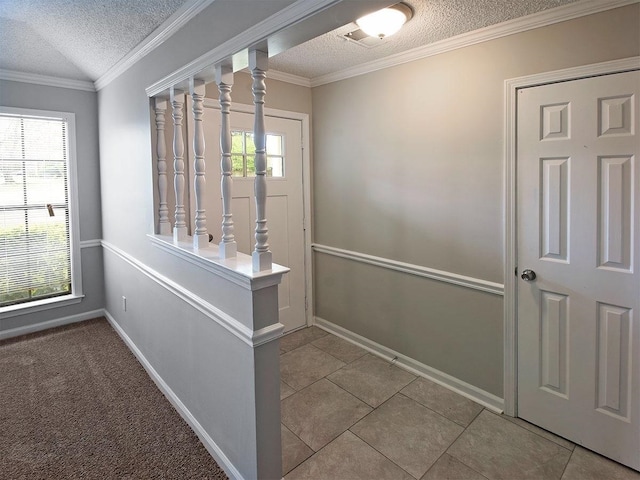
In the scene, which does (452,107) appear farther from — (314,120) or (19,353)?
(19,353)

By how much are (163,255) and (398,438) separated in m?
1.77

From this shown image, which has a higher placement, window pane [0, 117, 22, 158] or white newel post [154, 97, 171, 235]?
window pane [0, 117, 22, 158]

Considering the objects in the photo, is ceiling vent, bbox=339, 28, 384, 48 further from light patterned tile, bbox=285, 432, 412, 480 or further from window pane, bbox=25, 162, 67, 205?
window pane, bbox=25, 162, 67, 205

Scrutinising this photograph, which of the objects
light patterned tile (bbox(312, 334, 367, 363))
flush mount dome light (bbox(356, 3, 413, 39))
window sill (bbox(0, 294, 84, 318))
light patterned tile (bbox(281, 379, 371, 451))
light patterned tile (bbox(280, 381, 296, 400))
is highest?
flush mount dome light (bbox(356, 3, 413, 39))

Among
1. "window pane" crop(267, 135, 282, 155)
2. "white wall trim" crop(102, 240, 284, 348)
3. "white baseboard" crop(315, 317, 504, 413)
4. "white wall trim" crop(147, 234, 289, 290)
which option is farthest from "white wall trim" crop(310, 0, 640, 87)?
"white baseboard" crop(315, 317, 504, 413)

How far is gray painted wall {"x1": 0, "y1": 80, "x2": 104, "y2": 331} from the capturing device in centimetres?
327

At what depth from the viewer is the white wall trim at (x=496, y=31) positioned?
1799mm

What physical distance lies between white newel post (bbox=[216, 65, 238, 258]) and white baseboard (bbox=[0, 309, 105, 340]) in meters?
2.76

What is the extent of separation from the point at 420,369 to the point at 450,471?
929 mm

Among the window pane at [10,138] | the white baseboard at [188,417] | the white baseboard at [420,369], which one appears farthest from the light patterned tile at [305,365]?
the window pane at [10,138]

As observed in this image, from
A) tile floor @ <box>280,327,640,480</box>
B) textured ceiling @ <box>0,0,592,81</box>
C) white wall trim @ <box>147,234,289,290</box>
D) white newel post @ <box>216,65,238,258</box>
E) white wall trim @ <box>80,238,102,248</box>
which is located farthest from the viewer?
white wall trim @ <box>80,238,102,248</box>

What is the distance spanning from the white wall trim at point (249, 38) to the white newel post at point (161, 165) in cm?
26

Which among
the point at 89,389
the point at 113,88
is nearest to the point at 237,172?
the point at 113,88

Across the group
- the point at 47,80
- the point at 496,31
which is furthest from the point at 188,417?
the point at 47,80
